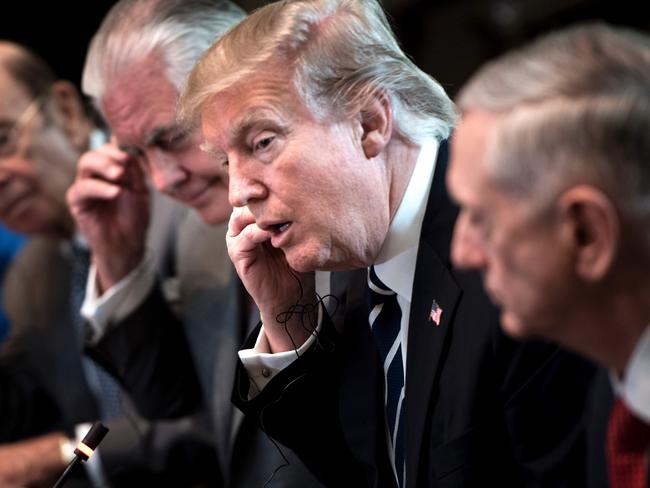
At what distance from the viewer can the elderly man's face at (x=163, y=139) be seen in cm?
218

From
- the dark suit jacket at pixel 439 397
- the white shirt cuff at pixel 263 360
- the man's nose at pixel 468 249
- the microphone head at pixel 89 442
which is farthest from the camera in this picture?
the white shirt cuff at pixel 263 360

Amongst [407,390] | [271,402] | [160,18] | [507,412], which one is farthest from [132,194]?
[507,412]

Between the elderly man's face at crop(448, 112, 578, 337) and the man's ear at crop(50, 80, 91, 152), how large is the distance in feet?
6.76

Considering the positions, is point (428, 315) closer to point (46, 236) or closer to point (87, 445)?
point (87, 445)

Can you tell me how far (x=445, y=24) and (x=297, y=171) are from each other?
273cm

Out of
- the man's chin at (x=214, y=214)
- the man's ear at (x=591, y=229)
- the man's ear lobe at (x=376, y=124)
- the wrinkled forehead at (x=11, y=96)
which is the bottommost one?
the wrinkled forehead at (x=11, y=96)

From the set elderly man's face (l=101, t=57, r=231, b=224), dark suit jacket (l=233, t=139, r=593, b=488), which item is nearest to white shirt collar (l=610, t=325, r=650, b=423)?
dark suit jacket (l=233, t=139, r=593, b=488)

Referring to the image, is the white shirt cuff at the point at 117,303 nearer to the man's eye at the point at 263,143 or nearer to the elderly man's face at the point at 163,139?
the elderly man's face at the point at 163,139

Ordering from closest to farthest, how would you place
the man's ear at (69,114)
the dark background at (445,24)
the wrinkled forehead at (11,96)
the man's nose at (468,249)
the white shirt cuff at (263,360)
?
the man's nose at (468,249) → the white shirt cuff at (263,360) → the wrinkled forehead at (11,96) → the man's ear at (69,114) → the dark background at (445,24)

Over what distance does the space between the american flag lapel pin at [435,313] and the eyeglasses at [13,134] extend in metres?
1.74

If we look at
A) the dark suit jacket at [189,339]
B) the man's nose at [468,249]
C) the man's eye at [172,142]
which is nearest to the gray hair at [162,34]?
the man's eye at [172,142]

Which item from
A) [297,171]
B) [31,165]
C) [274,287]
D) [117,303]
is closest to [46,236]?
[31,165]

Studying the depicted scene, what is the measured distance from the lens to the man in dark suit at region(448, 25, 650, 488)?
1031 mm

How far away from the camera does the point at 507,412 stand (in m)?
1.45
